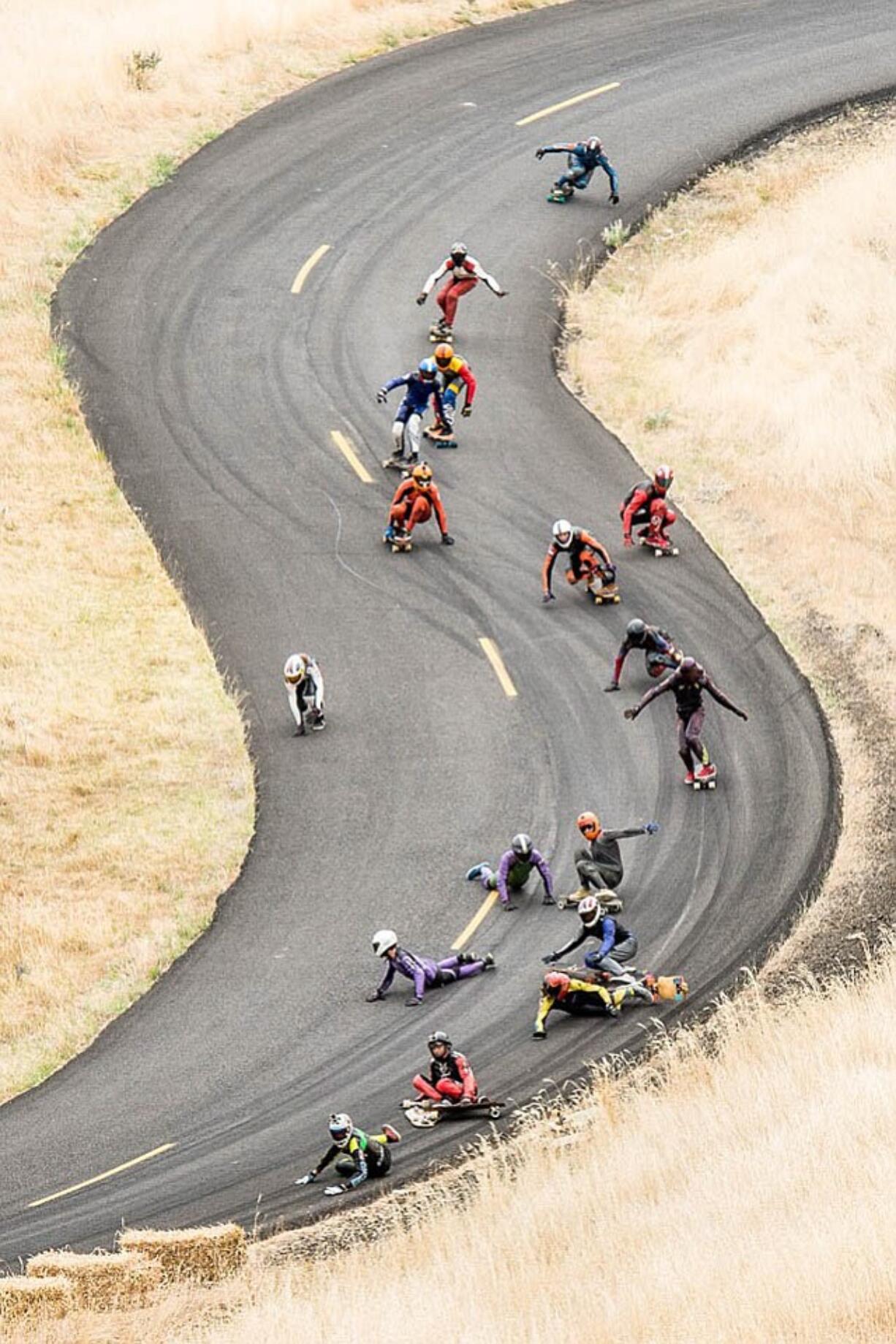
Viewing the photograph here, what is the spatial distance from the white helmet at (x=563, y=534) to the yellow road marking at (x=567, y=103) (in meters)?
19.0

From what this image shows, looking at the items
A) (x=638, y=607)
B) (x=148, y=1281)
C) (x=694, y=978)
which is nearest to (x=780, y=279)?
(x=638, y=607)

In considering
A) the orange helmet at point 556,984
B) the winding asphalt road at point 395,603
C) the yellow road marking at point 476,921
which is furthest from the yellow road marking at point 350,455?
the orange helmet at point 556,984

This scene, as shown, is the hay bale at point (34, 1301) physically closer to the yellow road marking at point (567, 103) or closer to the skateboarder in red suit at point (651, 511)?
the skateboarder in red suit at point (651, 511)

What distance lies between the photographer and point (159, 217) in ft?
146

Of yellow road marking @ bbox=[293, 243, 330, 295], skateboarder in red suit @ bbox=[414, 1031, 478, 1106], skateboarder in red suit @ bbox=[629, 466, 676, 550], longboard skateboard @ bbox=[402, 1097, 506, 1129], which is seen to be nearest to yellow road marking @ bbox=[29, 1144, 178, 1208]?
longboard skateboard @ bbox=[402, 1097, 506, 1129]

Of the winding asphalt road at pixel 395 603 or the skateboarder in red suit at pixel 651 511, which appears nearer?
the winding asphalt road at pixel 395 603

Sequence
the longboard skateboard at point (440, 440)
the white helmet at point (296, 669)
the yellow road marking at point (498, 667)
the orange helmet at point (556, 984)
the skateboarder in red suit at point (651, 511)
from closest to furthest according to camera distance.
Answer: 1. the orange helmet at point (556, 984)
2. the white helmet at point (296, 669)
3. the yellow road marking at point (498, 667)
4. the skateboarder in red suit at point (651, 511)
5. the longboard skateboard at point (440, 440)

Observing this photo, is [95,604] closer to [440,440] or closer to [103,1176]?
[440,440]

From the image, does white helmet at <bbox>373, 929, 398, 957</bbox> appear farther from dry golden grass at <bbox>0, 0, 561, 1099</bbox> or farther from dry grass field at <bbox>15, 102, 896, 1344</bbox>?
dry golden grass at <bbox>0, 0, 561, 1099</bbox>

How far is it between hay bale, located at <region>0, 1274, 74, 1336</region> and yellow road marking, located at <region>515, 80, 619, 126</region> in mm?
35119

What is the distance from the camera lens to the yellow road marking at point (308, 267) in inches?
1665

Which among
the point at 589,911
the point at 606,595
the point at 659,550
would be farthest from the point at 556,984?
the point at 659,550

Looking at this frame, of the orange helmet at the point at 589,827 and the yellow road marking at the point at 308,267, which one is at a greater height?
the yellow road marking at the point at 308,267

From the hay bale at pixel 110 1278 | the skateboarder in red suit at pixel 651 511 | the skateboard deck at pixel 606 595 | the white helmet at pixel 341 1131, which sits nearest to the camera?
the hay bale at pixel 110 1278
